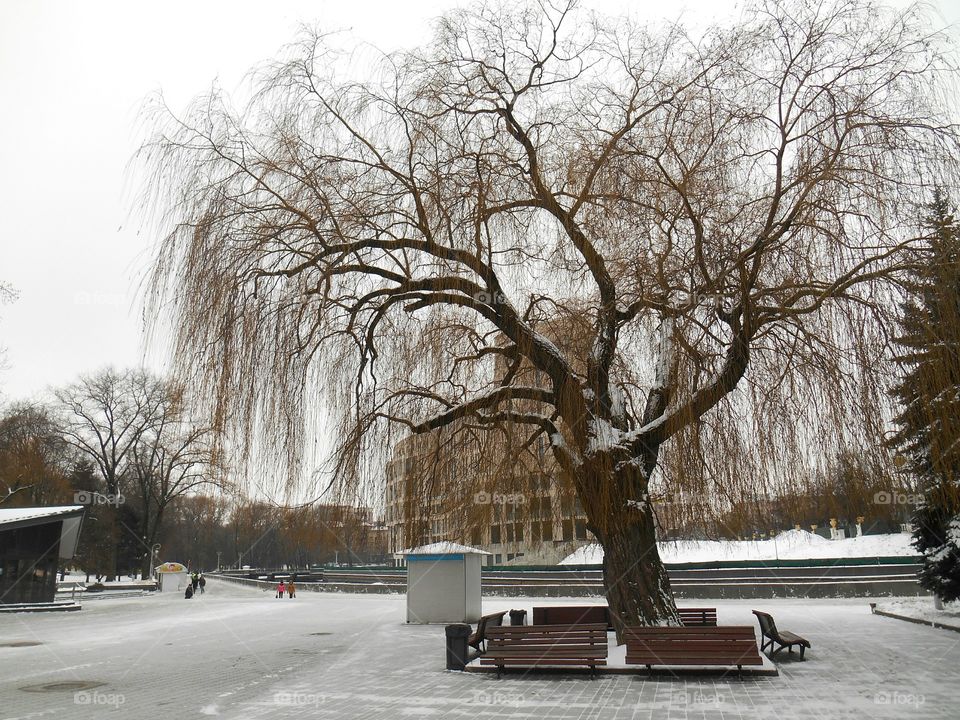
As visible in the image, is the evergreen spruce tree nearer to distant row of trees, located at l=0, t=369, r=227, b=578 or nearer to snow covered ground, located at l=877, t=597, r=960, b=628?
snow covered ground, located at l=877, t=597, r=960, b=628

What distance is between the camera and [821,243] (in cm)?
1009

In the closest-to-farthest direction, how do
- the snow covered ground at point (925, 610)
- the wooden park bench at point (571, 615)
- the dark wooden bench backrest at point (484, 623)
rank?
the dark wooden bench backrest at point (484, 623) < the wooden park bench at point (571, 615) < the snow covered ground at point (925, 610)

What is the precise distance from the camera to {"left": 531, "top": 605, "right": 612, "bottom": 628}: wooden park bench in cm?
1611

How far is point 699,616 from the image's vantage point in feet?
46.2

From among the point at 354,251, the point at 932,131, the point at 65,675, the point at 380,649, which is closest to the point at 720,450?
the point at 932,131

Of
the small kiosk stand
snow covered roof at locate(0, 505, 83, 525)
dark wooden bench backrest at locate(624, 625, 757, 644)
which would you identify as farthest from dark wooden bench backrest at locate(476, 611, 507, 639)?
snow covered roof at locate(0, 505, 83, 525)

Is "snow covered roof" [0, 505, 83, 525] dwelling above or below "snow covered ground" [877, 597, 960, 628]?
above

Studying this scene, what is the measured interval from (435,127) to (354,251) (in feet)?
7.52

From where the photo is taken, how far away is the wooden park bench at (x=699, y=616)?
1392cm

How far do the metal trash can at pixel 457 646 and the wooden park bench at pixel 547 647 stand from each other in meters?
0.45

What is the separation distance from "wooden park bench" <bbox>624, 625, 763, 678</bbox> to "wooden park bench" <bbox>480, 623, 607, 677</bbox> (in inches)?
22.2

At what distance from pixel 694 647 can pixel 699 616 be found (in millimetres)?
3536

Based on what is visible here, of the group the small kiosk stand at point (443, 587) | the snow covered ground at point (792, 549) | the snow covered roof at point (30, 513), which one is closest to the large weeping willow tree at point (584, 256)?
the small kiosk stand at point (443, 587)

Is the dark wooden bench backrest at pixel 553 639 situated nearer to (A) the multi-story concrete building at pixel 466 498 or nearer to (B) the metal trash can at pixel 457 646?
(B) the metal trash can at pixel 457 646
